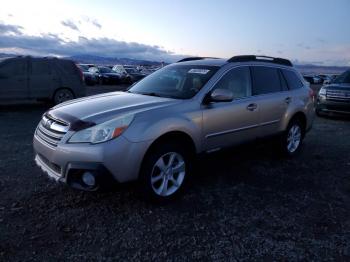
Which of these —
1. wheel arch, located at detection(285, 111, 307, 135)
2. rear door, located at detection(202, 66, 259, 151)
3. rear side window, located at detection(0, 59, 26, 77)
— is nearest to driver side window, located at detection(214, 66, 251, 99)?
rear door, located at detection(202, 66, 259, 151)

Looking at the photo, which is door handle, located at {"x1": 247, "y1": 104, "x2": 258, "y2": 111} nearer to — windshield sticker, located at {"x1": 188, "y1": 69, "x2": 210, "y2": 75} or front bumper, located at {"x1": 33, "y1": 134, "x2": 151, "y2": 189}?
windshield sticker, located at {"x1": 188, "y1": 69, "x2": 210, "y2": 75}

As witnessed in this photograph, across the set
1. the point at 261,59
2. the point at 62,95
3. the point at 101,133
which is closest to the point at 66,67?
the point at 62,95

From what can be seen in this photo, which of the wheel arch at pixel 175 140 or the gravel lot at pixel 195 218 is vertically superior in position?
the wheel arch at pixel 175 140

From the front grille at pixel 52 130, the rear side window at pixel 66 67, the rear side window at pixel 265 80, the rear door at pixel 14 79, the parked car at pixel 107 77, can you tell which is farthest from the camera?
the parked car at pixel 107 77

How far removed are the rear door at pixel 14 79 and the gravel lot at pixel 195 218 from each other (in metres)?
5.83

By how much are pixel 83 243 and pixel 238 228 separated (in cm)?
157

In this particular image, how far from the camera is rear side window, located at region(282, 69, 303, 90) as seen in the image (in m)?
5.96

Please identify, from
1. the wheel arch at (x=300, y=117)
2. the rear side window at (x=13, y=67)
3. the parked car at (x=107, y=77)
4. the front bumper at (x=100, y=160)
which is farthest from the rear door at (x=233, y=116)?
the parked car at (x=107, y=77)

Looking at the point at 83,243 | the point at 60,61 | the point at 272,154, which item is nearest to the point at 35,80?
the point at 60,61

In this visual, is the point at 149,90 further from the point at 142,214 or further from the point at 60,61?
the point at 60,61

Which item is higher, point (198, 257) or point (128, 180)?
point (128, 180)

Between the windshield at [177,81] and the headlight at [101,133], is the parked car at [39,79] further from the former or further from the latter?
the headlight at [101,133]

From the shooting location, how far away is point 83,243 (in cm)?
313

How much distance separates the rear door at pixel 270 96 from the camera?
5.18 m
